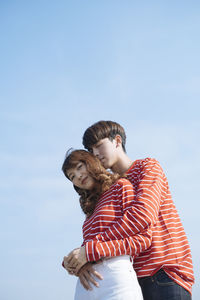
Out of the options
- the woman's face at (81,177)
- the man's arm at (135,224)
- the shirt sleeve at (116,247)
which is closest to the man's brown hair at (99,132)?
the woman's face at (81,177)

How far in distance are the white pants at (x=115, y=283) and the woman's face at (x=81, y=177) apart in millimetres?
782

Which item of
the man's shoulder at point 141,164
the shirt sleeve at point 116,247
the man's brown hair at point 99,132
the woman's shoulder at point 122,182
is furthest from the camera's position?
the man's brown hair at point 99,132

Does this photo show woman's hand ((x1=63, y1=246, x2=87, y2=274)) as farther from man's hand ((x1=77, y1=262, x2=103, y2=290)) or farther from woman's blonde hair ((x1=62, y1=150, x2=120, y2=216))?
woman's blonde hair ((x1=62, y1=150, x2=120, y2=216))

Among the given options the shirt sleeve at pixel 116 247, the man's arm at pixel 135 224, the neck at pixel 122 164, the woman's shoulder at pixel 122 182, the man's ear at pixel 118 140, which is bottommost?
the shirt sleeve at pixel 116 247

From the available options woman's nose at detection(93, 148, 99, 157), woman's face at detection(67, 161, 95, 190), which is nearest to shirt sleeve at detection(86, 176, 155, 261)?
woman's face at detection(67, 161, 95, 190)

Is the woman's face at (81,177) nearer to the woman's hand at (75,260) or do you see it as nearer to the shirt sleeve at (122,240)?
the shirt sleeve at (122,240)

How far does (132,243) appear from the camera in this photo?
270 cm

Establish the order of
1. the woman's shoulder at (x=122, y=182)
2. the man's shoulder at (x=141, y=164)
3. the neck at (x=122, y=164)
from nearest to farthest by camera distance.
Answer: the woman's shoulder at (x=122, y=182), the man's shoulder at (x=141, y=164), the neck at (x=122, y=164)

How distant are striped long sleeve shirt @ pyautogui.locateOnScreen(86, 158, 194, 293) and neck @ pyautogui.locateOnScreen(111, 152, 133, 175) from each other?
0.43 m

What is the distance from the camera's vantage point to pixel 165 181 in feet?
10.7

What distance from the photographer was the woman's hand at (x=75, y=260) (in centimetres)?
274

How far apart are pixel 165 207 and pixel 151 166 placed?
37 centimetres

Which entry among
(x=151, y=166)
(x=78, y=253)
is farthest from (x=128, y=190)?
(x=78, y=253)

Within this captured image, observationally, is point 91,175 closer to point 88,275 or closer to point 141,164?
point 141,164
